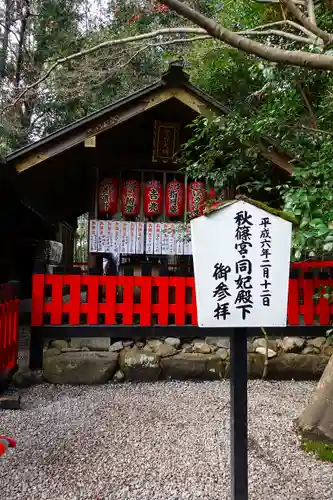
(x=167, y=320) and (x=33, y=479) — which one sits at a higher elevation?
(x=167, y=320)

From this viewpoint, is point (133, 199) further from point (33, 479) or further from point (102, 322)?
point (33, 479)

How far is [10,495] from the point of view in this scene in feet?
8.74

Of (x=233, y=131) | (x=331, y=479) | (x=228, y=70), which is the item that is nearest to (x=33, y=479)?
(x=331, y=479)

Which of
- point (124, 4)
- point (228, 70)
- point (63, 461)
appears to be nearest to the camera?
point (63, 461)

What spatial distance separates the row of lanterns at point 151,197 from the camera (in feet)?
24.6

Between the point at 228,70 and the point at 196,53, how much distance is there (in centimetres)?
155

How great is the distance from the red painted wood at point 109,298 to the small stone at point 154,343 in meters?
0.60

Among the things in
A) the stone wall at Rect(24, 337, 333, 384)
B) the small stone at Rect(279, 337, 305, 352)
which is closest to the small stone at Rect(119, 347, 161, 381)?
the stone wall at Rect(24, 337, 333, 384)

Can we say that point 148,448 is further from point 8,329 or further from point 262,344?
point 262,344

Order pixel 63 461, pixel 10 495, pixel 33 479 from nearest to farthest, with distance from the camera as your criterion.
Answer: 1. pixel 10 495
2. pixel 33 479
3. pixel 63 461

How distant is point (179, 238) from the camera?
291 inches

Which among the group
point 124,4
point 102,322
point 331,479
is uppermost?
point 124,4

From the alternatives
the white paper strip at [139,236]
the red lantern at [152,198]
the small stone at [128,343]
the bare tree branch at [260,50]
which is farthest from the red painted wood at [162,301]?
the bare tree branch at [260,50]

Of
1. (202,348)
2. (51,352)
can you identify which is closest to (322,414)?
(202,348)
